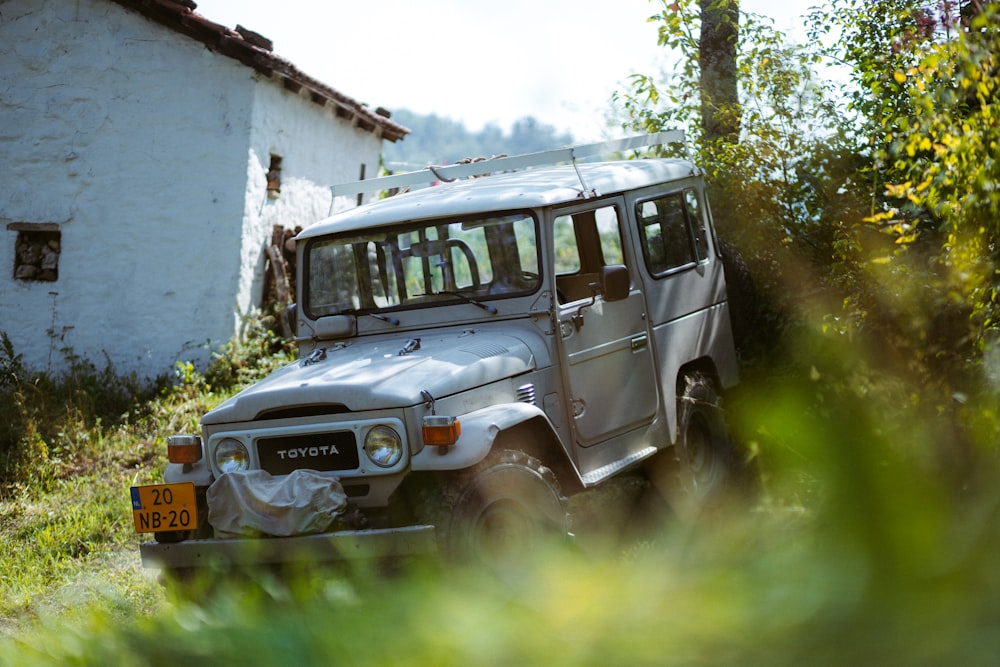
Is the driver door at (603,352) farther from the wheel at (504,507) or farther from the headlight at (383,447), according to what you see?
the headlight at (383,447)

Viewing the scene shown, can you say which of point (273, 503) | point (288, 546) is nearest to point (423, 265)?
point (273, 503)

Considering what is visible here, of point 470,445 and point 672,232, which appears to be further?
point 672,232

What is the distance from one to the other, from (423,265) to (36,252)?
719 centimetres

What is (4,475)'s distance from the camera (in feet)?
28.8

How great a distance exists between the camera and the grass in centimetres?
94

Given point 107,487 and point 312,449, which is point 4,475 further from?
point 312,449

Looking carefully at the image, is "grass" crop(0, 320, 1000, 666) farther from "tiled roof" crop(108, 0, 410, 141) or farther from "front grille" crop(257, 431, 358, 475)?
"tiled roof" crop(108, 0, 410, 141)

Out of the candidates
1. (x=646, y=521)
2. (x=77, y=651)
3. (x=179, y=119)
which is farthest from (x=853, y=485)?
(x=179, y=119)

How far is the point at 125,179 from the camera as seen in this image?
11789 mm

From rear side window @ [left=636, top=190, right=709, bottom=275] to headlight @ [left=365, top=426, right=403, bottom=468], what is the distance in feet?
8.18

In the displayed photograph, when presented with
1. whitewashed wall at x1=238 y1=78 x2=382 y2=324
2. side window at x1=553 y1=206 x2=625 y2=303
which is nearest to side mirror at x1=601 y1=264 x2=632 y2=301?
side window at x1=553 y1=206 x2=625 y2=303

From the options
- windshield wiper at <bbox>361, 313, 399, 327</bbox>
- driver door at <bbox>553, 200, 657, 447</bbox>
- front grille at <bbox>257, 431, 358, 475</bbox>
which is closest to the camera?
front grille at <bbox>257, 431, 358, 475</bbox>

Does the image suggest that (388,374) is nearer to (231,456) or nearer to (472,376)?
(472,376)

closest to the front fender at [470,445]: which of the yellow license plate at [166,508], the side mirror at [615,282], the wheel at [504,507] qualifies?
the wheel at [504,507]
